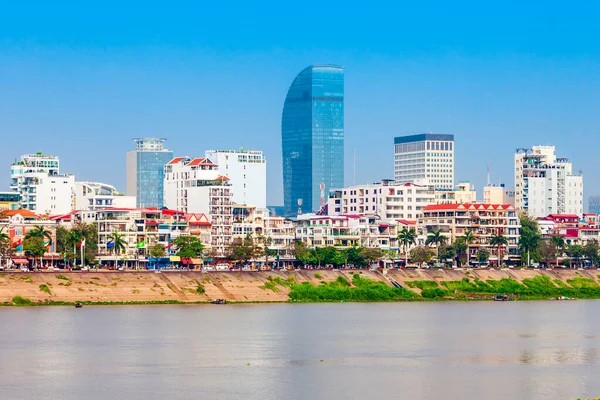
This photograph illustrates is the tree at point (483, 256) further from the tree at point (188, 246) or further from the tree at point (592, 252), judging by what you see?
the tree at point (188, 246)

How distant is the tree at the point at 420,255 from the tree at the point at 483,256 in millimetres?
11327

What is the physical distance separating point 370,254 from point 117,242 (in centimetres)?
3514

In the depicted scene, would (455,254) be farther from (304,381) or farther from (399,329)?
(304,381)

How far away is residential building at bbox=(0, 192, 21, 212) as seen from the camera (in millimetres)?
191125

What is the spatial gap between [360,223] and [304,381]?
11451 centimetres

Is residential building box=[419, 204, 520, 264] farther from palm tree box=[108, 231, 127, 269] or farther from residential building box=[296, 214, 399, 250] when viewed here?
palm tree box=[108, 231, 127, 269]

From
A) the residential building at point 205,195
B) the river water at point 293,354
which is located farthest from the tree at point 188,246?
the river water at point 293,354

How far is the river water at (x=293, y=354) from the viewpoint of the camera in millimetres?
65875


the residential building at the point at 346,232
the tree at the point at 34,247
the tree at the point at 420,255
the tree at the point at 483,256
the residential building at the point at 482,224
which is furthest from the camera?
the residential building at the point at 482,224

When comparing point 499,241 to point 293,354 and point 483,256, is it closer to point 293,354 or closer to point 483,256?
point 483,256

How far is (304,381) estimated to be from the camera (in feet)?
226

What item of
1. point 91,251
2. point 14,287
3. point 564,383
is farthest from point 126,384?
point 91,251

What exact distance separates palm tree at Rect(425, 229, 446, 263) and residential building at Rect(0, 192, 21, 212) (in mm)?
63205

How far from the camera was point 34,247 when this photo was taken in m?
148
